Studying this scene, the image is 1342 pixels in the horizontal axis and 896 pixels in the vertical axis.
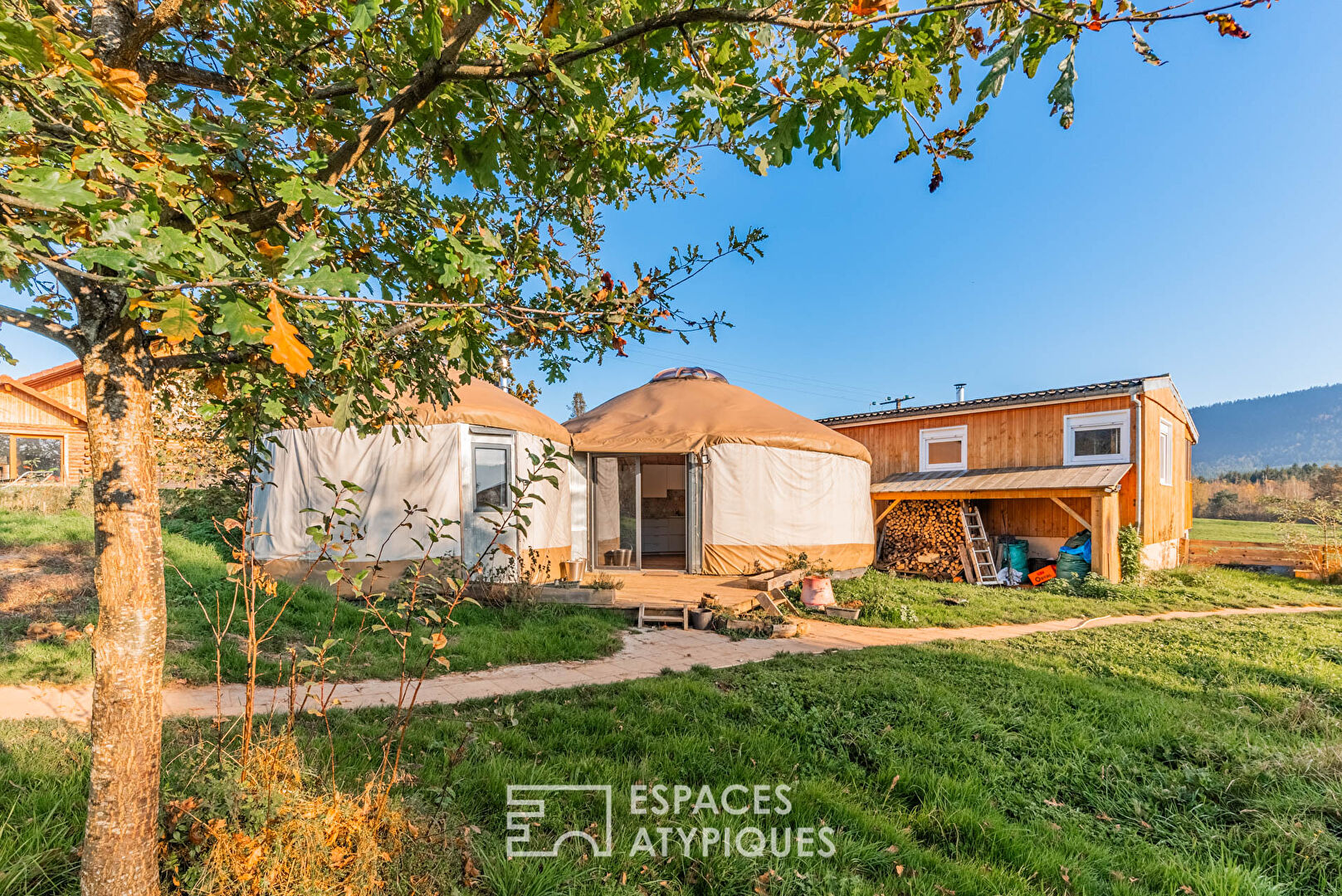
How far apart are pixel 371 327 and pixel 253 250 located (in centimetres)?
38

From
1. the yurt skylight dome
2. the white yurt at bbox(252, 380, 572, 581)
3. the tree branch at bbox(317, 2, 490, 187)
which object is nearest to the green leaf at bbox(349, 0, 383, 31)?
the tree branch at bbox(317, 2, 490, 187)

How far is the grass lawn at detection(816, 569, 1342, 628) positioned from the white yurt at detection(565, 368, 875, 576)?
120 centimetres

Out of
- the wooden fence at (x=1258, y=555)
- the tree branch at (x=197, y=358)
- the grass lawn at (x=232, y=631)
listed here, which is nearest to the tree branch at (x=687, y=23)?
the tree branch at (x=197, y=358)

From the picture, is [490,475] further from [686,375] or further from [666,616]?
[686,375]

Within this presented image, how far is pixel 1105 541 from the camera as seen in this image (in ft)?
33.4

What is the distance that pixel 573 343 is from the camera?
2020 millimetres

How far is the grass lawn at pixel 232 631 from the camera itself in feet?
13.8

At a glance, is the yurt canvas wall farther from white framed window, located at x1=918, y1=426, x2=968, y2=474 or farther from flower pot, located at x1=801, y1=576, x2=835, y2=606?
white framed window, located at x1=918, y1=426, x2=968, y2=474

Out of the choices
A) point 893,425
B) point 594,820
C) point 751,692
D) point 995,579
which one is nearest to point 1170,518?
point 995,579

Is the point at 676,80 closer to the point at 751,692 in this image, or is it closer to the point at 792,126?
the point at 792,126

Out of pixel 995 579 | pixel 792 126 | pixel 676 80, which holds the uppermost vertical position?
pixel 676 80

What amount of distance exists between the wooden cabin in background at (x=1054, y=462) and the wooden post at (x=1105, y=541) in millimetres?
16

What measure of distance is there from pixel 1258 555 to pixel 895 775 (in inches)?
575

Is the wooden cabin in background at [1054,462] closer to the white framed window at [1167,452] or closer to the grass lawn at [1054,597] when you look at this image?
the white framed window at [1167,452]
